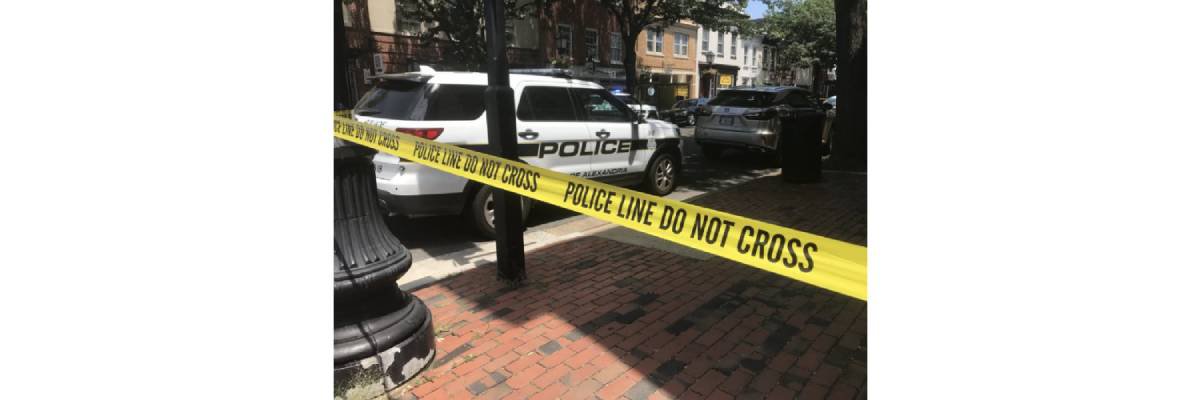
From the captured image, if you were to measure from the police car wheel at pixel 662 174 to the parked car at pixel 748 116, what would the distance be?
258cm

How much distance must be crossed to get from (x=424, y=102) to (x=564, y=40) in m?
23.8

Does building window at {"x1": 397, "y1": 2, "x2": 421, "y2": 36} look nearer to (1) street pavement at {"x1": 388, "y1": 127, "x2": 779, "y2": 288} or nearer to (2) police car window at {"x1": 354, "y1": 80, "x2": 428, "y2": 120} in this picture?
(1) street pavement at {"x1": 388, "y1": 127, "x2": 779, "y2": 288}

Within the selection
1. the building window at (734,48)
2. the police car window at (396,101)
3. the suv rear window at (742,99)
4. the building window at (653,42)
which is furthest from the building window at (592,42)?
the police car window at (396,101)

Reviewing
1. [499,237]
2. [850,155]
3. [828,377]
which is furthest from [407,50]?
[828,377]

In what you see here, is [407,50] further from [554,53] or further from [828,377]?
[828,377]

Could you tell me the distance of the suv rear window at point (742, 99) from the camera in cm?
1019

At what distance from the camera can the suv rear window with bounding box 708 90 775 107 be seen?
33.4 ft

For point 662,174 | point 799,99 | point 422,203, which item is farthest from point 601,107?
point 799,99

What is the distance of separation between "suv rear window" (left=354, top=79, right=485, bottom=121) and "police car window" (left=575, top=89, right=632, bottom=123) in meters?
1.39

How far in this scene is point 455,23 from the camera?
65.9 feet

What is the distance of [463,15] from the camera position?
19875mm

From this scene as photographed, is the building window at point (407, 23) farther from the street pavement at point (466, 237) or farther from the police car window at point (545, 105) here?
the police car window at point (545, 105)

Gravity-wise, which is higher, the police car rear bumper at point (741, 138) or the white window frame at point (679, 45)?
the white window frame at point (679, 45)

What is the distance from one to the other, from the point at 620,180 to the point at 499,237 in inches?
119
